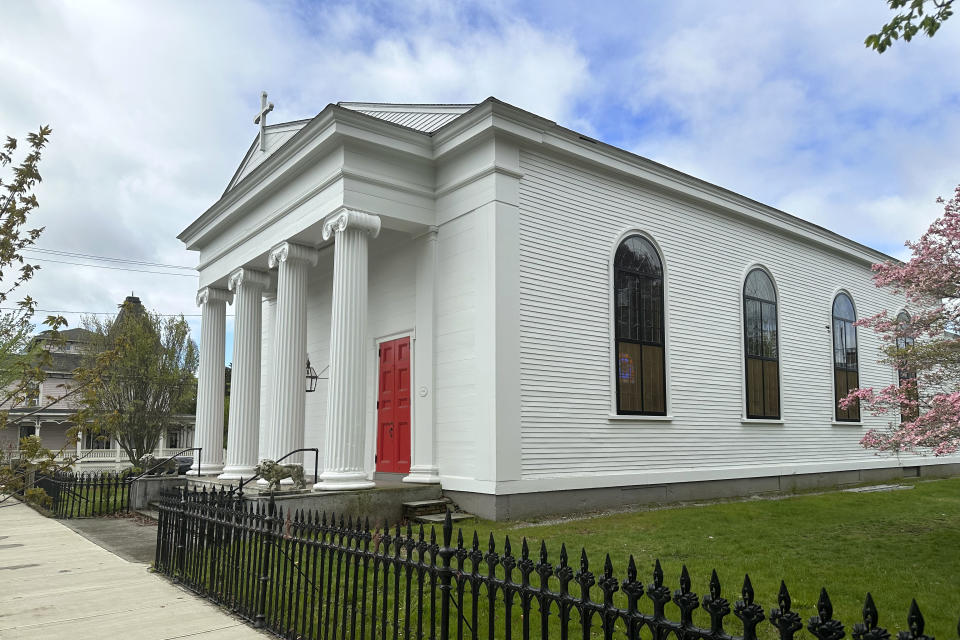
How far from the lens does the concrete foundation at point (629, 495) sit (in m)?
11.4

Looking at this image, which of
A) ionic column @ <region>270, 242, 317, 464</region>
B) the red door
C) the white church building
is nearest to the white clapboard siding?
the white church building

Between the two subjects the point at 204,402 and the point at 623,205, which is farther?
the point at 204,402

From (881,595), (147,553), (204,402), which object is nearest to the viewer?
(881,595)

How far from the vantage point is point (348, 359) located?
39.9 ft

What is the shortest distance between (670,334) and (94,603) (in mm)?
10776

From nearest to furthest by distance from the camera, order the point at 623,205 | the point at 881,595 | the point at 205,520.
Answer: the point at 881,595
the point at 205,520
the point at 623,205

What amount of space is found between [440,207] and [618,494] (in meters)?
5.93

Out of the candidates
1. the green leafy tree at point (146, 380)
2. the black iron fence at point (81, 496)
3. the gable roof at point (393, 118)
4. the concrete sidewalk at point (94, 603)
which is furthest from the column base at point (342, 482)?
the green leafy tree at point (146, 380)

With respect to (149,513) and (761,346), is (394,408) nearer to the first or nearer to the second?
(149,513)

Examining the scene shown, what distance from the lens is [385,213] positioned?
12719 mm

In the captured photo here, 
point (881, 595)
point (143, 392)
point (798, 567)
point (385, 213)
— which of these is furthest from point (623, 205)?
point (143, 392)

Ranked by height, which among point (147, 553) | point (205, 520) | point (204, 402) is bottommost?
point (147, 553)

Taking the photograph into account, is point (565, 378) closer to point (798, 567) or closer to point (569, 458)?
point (569, 458)

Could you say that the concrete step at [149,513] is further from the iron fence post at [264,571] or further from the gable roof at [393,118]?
the iron fence post at [264,571]
